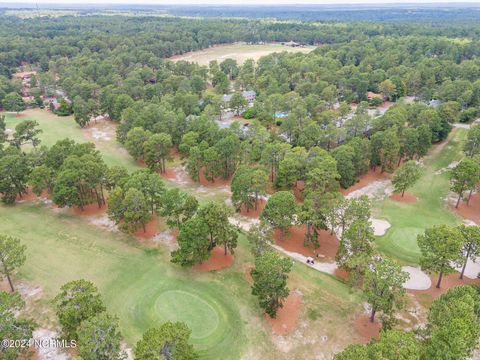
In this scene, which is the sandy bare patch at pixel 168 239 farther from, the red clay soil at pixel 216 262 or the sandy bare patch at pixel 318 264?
the sandy bare patch at pixel 318 264

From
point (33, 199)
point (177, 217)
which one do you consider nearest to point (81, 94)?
point (33, 199)

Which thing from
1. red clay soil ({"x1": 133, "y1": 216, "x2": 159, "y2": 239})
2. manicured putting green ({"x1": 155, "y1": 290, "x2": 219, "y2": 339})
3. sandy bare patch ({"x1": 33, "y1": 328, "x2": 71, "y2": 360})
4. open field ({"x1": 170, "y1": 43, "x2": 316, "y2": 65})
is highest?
open field ({"x1": 170, "y1": 43, "x2": 316, "y2": 65})

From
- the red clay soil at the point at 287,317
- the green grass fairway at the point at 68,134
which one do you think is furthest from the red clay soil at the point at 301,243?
the green grass fairway at the point at 68,134

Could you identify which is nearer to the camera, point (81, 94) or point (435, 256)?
point (435, 256)

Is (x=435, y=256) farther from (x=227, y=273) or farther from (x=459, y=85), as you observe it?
(x=459, y=85)

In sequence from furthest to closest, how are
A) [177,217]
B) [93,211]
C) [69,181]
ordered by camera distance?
1. [93,211]
2. [69,181]
3. [177,217]

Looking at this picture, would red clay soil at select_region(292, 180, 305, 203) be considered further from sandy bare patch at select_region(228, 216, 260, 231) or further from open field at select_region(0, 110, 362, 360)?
open field at select_region(0, 110, 362, 360)

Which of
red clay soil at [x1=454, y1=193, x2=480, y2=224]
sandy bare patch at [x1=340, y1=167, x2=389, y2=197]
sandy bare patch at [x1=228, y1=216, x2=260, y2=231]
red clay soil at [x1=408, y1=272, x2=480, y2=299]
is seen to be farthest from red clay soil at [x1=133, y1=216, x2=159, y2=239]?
red clay soil at [x1=454, y1=193, x2=480, y2=224]
